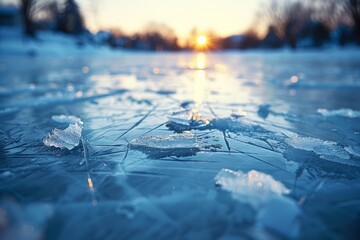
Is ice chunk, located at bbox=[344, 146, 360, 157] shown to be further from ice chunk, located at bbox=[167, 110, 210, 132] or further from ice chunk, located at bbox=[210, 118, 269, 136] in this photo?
ice chunk, located at bbox=[167, 110, 210, 132]

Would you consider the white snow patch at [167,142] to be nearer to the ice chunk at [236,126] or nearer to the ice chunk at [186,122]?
the ice chunk at [186,122]

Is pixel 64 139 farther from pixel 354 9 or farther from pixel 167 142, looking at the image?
pixel 354 9

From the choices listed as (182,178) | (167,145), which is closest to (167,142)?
(167,145)

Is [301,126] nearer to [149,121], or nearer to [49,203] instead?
[149,121]

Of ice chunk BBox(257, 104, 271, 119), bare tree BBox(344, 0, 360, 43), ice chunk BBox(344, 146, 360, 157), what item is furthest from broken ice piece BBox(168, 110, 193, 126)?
bare tree BBox(344, 0, 360, 43)

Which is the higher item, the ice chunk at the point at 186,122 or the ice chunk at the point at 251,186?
the ice chunk at the point at 186,122

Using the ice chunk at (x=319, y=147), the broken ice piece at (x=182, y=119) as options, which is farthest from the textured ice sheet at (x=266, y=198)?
the broken ice piece at (x=182, y=119)
